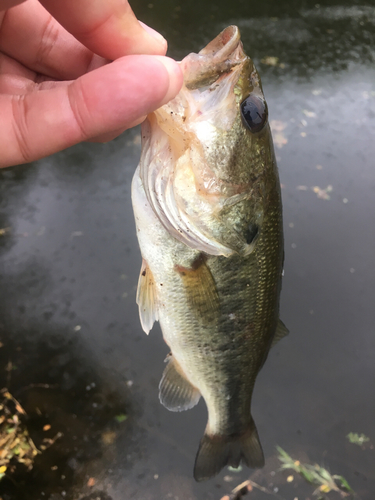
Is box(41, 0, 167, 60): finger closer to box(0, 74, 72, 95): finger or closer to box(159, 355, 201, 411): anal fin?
box(0, 74, 72, 95): finger

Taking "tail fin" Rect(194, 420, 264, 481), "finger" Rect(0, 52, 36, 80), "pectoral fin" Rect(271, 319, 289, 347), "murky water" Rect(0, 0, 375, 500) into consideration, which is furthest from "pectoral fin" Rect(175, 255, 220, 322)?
"murky water" Rect(0, 0, 375, 500)

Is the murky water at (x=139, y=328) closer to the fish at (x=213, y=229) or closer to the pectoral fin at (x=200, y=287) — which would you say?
the fish at (x=213, y=229)

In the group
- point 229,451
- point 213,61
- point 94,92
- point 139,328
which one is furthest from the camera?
point 139,328

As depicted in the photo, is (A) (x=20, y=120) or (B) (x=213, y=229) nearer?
(A) (x=20, y=120)

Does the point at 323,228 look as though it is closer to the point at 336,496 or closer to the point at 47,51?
the point at 336,496

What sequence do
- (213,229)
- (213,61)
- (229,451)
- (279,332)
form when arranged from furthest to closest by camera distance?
1. (229,451)
2. (279,332)
3. (213,229)
4. (213,61)

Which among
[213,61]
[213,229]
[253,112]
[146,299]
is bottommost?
[146,299]

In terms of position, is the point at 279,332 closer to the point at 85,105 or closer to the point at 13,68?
the point at 85,105

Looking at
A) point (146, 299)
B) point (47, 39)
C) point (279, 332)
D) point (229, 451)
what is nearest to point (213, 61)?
point (47, 39)
